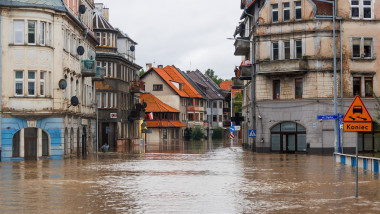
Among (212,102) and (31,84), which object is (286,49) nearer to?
(31,84)

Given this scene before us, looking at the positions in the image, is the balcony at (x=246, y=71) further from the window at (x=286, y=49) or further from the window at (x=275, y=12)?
the window at (x=275, y=12)

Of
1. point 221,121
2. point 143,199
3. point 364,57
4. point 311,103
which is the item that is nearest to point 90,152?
point 311,103

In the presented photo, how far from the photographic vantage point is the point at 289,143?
52.4 m

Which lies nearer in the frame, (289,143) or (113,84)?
(289,143)

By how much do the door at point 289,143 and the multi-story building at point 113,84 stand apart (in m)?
22.8

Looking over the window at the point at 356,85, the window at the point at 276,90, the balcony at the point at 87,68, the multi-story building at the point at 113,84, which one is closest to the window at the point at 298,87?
the window at the point at 276,90

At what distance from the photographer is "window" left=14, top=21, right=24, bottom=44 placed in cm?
4144

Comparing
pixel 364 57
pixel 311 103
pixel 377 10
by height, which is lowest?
pixel 311 103

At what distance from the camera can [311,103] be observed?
165ft

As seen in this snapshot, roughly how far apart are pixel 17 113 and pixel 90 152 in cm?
1608

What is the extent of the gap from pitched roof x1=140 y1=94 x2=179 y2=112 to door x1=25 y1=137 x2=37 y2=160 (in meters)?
60.8

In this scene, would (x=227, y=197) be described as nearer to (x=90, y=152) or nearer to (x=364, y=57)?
(x=364, y=57)

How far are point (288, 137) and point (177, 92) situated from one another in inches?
2246

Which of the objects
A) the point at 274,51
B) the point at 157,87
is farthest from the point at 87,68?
the point at 157,87
